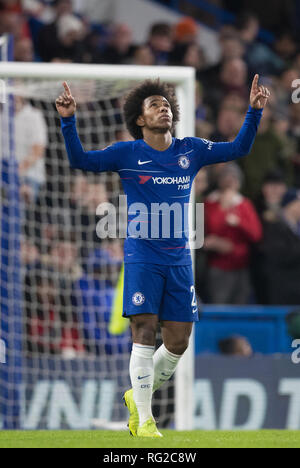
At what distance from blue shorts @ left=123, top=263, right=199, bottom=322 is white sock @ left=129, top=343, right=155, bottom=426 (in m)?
0.25

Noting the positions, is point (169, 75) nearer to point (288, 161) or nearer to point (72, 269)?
point (72, 269)

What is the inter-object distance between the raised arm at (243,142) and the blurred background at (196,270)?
361 cm

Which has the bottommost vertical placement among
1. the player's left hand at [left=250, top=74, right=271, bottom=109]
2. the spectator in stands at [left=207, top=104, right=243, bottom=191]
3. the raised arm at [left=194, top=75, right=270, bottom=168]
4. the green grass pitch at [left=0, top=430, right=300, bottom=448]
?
the green grass pitch at [left=0, top=430, right=300, bottom=448]

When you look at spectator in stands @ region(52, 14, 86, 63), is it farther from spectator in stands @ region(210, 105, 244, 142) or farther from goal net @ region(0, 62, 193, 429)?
spectator in stands @ region(210, 105, 244, 142)

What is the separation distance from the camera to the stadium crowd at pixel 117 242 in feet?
35.2

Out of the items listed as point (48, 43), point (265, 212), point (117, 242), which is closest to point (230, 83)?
point (48, 43)

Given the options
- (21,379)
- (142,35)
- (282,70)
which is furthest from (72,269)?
(142,35)

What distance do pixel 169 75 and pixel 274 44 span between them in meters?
7.90

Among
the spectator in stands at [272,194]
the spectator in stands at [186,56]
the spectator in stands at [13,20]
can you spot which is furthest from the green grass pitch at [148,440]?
A: the spectator in stands at [186,56]

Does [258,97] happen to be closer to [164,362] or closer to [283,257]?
[164,362]

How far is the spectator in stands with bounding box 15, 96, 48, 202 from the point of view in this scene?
425 inches

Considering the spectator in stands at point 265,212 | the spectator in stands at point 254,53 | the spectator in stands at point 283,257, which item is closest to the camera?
the spectator in stands at point 283,257

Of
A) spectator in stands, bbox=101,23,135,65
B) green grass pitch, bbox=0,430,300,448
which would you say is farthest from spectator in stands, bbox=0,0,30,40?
green grass pitch, bbox=0,430,300,448

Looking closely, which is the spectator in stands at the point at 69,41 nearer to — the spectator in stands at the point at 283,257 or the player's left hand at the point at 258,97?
the spectator in stands at the point at 283,257
